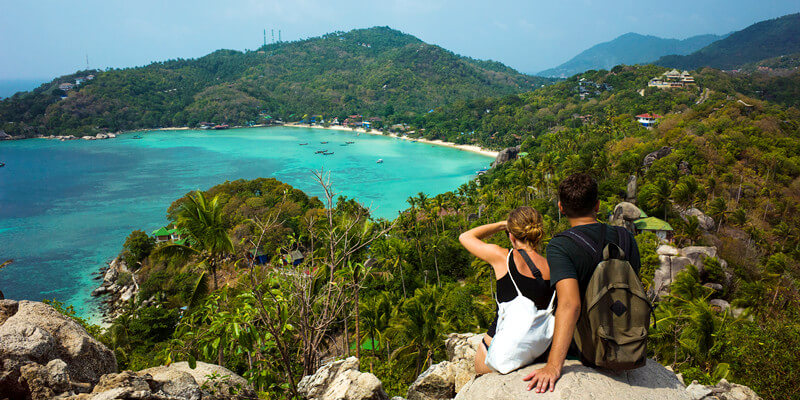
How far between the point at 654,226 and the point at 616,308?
20875 mm

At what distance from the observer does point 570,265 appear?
6.56 ft

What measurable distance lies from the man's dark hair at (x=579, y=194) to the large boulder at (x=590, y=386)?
91 cm

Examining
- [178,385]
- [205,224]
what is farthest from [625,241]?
[205,224]

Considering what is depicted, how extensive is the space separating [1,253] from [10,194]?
21959 millimetres

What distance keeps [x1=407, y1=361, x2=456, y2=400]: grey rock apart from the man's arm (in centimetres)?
224

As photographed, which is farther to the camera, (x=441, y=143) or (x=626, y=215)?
(x=441, y=143)

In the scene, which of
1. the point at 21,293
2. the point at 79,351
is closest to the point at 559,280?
the point at 79,351

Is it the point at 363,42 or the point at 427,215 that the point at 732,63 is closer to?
the point at 363,42

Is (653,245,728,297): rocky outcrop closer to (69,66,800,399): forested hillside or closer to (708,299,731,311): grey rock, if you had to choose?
(69,66,800,399): forested hillside

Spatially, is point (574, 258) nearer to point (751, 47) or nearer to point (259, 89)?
point (259, 89)

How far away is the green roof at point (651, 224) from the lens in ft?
63.1

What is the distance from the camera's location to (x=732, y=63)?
14388 centimetres

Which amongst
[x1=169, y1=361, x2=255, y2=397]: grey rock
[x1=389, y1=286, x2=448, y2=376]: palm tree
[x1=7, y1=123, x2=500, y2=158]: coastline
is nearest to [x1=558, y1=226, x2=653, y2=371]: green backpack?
[x1=169, y1=361, x2=255, y2=397]: grey rock

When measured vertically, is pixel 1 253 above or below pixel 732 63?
below
